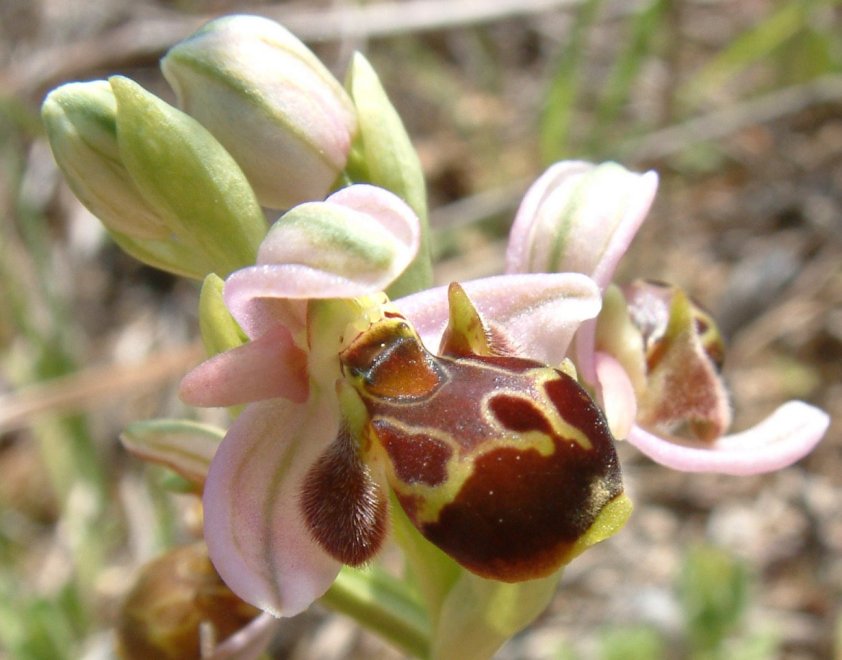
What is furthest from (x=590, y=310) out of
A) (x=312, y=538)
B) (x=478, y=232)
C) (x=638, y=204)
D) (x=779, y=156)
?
(x=779, y=156)

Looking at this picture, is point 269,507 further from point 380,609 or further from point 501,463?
point 380,609

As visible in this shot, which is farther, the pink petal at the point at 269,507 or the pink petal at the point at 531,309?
the pink petal at the point at 531,309

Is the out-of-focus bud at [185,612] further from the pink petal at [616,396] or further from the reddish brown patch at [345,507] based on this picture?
the pink petal at [616,396]

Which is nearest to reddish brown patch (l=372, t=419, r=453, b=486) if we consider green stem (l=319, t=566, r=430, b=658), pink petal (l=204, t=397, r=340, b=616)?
pink petal (l=204, t=397, r=340, b=616)

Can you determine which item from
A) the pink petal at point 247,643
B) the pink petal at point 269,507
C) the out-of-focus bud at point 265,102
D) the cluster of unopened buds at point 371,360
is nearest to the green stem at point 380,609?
the cluster of unopened buds at point 371,360

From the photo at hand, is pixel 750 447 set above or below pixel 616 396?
below

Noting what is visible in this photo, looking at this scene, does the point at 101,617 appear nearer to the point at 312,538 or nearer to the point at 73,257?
the point at 73,257

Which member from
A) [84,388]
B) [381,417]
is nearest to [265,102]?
[381,417]
